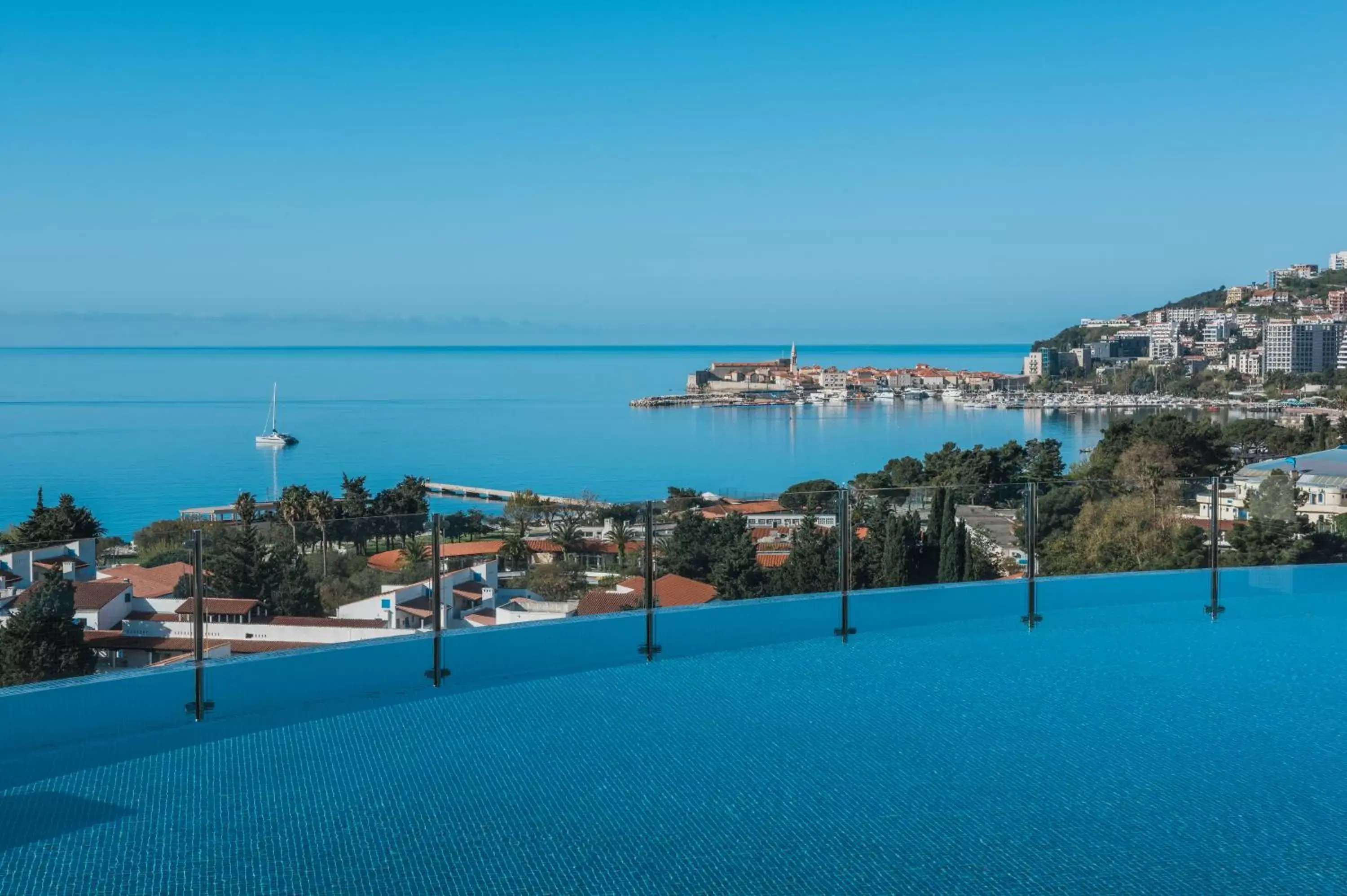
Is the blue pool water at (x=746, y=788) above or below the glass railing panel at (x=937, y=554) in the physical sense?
below

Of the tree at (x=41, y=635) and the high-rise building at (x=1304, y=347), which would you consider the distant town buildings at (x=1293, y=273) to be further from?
the tree at (x=41, y=635)

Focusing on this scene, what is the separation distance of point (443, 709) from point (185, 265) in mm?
61580

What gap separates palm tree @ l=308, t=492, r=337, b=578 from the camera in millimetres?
4477

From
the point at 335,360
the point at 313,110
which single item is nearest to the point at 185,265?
the point at 313,110

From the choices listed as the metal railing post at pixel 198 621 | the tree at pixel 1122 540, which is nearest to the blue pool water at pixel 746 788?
the metal railing post at pixel 198 621

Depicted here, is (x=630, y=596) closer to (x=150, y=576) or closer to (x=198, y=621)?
(x=198, y=621)

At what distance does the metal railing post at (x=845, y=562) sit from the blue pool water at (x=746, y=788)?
431mm

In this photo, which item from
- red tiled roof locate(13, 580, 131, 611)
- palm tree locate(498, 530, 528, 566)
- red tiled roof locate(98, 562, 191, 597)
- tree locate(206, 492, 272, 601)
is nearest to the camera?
red tiled roof locate(13, 580, 131, 611)

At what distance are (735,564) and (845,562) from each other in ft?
1.73

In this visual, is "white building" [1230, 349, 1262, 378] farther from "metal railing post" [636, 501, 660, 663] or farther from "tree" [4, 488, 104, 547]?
"metal railing post" [636, 501, 660, 663]

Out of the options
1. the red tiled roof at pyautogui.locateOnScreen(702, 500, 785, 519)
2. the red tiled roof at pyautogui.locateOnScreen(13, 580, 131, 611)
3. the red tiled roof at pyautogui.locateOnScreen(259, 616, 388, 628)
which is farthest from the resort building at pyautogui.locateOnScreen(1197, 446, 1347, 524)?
the red tiled roof at pyautogui.locateOnScreen(13, 580, 131, 611)

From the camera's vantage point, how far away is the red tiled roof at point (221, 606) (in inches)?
172

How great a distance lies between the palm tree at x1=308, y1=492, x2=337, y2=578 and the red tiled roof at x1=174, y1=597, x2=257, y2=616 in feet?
1.02

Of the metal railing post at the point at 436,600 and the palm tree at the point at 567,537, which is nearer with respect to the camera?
the metal railing post at the point at 436,600
